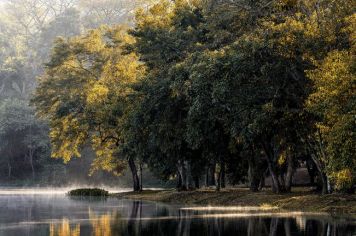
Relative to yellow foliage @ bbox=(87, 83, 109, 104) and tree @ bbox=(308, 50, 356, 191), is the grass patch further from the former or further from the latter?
tree @ bbox=(308, 50, 356, 191)

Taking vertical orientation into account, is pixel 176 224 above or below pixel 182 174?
below

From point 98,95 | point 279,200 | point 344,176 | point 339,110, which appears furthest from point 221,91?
point 98,95

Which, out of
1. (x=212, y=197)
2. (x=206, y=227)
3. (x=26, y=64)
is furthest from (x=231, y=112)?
(x=26, y=64)

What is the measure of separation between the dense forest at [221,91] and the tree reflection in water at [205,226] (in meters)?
5.51

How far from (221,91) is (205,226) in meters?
13.6

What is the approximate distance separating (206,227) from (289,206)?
1412 cm

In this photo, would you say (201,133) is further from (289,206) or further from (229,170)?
(229,170)

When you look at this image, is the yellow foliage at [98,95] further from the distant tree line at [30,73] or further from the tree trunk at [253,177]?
the distant tree line at [30,73]

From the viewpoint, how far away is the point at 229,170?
60.4m

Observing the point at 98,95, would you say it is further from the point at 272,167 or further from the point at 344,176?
the point at 344,176

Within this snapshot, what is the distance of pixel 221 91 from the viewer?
126ft

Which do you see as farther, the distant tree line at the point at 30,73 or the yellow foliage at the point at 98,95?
the distant tree line at the point at 30,73

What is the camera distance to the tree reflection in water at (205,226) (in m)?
23.5

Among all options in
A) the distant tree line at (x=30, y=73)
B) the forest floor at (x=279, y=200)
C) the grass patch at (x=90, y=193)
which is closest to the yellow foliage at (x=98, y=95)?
the grass patch at (x=90, y=193)
